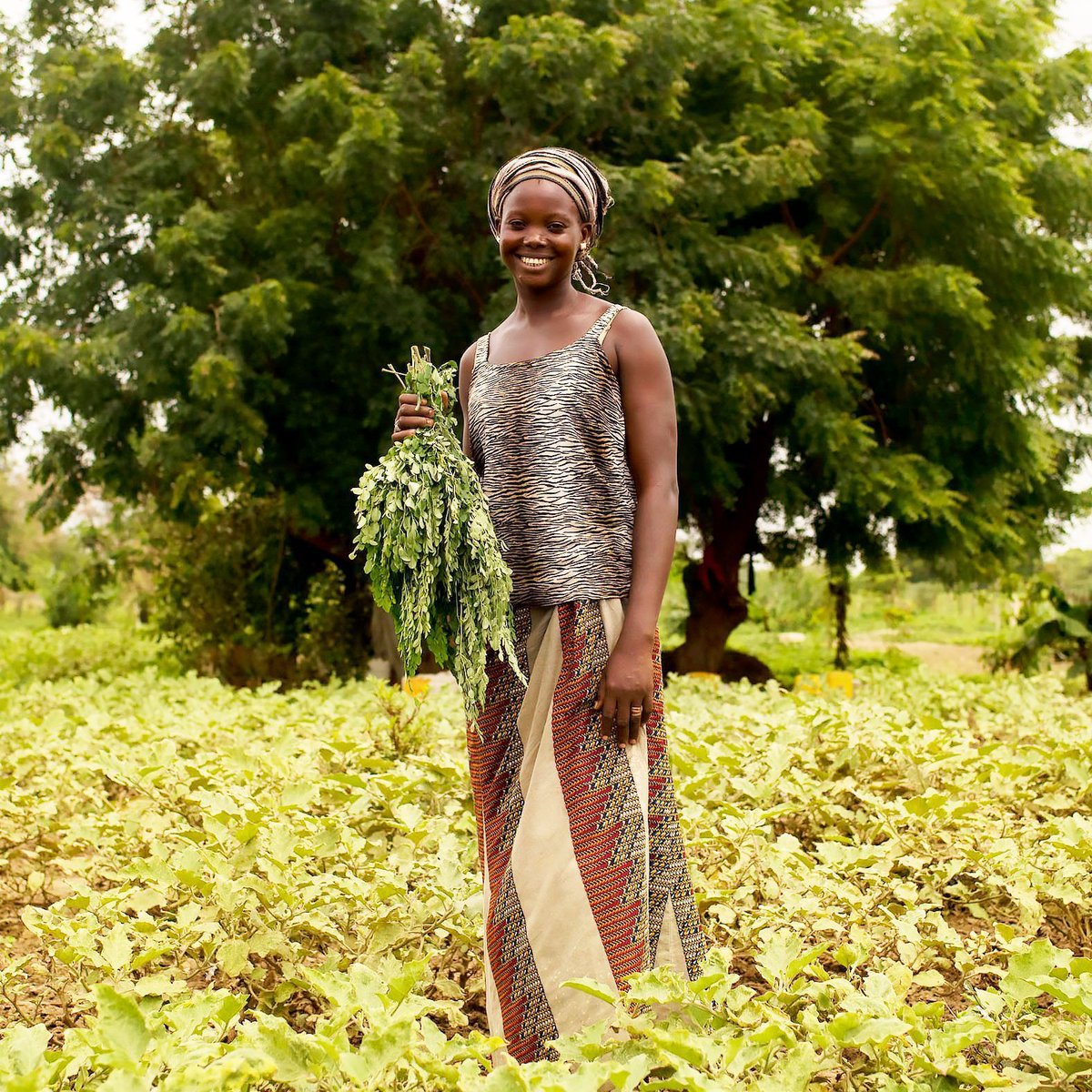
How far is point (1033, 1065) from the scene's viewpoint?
7.97ft

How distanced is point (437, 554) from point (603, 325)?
0.62m

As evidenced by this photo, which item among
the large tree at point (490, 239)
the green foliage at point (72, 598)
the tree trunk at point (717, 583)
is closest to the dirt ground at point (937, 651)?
the tree trunk at point (717, 583)

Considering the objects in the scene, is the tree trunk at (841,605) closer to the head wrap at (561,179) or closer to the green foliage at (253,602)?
the green foliage at (253,602)

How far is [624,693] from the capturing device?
2.45 m

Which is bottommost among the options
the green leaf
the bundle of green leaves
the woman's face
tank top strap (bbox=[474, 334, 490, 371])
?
the green leaf

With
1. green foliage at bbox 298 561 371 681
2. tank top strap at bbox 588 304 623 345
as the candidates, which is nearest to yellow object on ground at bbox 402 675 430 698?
tank top strap at bbox 588 304 623 345

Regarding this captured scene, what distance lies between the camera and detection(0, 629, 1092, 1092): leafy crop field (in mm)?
2129

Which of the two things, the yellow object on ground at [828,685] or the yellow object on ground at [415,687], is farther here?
the yellow object on ground at [828,685]

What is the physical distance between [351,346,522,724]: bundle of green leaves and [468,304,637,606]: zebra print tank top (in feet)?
0.32

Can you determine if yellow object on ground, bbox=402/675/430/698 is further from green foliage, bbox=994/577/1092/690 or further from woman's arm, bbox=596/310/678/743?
green foliage, bbox=994/577/1092/690

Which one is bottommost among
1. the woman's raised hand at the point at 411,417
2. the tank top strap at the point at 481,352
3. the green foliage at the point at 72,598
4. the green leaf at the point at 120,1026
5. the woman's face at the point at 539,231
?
the green leaf at the point at 120,1026

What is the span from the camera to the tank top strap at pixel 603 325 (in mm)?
2545

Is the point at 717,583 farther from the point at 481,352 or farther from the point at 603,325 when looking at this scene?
the point at 603,325

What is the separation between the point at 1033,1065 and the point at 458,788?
2.37 metres
